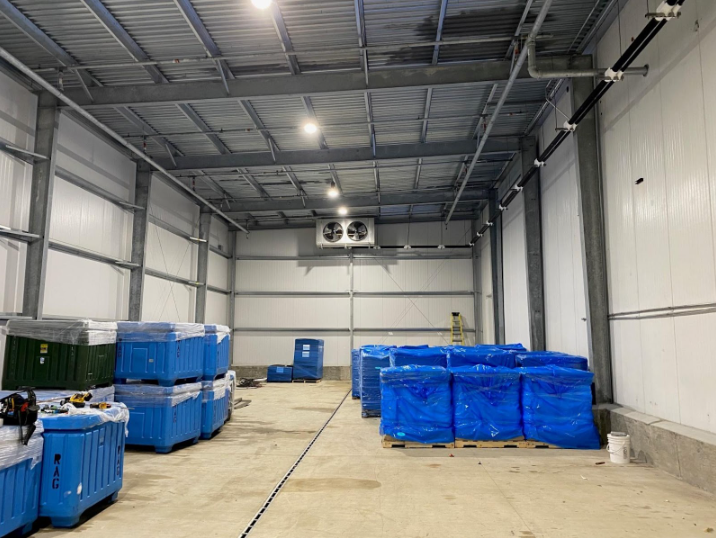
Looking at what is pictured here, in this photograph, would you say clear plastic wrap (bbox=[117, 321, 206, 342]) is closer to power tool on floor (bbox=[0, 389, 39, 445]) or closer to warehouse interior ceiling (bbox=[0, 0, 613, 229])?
power tool on floor (bbox=[0, 389, 39, 445])

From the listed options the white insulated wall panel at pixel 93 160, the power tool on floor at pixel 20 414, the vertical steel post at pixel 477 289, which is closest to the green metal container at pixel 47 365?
the power tool on floor at pixel 20 414

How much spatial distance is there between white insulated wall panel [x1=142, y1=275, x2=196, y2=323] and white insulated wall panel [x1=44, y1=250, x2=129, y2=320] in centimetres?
108

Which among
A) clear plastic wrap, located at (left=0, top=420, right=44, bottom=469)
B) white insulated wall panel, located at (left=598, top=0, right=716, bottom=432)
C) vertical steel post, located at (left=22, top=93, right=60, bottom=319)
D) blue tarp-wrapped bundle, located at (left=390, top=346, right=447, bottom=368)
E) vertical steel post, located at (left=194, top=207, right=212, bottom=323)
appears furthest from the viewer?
vertical steel post, located at (left=194, top=207, right=212, bottom=323)

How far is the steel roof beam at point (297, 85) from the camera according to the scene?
8.62 metres

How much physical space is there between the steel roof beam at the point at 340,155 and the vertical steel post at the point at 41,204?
12.0ft

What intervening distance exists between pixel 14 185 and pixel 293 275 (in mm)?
11807

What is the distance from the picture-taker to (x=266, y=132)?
1184 centimetres

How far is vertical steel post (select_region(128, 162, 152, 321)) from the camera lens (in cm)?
1275

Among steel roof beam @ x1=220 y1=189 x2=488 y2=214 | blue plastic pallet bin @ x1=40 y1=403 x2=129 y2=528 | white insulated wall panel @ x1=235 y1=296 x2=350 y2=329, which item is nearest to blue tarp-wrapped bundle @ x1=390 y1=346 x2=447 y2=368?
blue plastic pallet bin @ x1=40 y1=403 x2=129 y2=528

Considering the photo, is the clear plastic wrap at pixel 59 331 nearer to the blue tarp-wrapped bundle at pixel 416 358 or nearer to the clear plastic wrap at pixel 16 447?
the clear plastic wrap at pixel 16 447

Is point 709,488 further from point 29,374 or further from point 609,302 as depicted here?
point 29,374

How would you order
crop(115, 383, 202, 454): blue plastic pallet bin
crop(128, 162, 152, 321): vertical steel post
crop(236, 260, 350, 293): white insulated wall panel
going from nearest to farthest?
crop(115, 383, 202, 454): blue plastic pallet bin, crop(128, 162, 152, 321): vertical steel post, crop(236, 260, 350, 293): white insulated wall panel

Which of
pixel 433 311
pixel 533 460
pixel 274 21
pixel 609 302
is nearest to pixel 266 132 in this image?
pixel 274 21

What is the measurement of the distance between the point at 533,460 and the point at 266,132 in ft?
29.6
